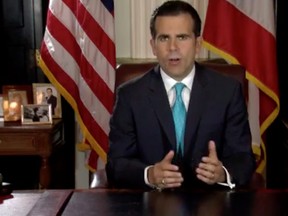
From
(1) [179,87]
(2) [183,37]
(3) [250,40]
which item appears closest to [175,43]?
(2) [183,37]

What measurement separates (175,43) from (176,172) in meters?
0.52

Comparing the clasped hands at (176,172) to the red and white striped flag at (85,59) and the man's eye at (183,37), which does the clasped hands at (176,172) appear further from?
the red and white striped flag at (85,59)

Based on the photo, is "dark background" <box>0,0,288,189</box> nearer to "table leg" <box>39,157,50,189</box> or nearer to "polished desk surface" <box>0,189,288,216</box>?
"table leg" <box>39,157,50,189</box>

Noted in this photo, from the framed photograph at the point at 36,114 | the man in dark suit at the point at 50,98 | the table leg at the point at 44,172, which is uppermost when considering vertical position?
the man in dark suit at the point at 50,98

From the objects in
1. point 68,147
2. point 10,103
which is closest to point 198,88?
point 10,103

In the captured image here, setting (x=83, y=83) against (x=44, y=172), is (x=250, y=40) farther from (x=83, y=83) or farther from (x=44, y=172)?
(x=44, y=172)

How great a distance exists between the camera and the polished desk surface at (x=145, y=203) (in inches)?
54.1

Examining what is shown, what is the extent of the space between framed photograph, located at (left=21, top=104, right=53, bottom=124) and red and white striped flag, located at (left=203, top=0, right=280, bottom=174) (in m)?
1.04

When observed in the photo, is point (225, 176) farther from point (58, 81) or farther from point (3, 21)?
point (3, 21)

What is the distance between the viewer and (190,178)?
1.96 meters

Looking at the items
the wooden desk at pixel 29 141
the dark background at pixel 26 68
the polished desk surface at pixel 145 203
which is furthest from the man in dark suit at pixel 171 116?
the dark background at pixel 26 68

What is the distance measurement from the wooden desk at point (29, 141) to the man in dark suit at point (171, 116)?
4.31ft

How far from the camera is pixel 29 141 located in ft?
10.8

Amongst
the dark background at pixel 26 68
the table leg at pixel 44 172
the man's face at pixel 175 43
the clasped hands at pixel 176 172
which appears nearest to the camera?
the clasped hands at pixel 176 172
